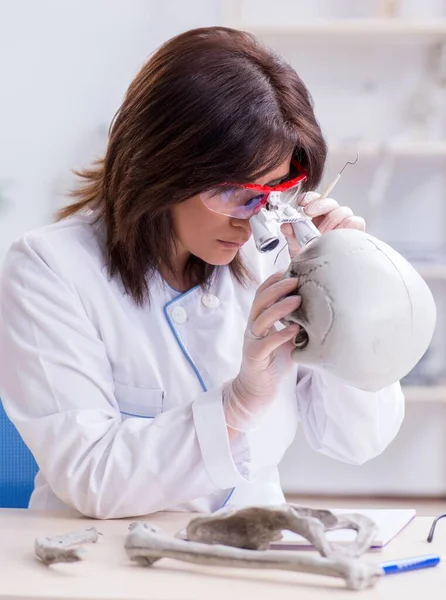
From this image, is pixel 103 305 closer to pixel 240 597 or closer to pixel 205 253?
pixel 205 253

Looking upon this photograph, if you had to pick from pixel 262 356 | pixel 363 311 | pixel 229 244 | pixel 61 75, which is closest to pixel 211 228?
pixel 229 244

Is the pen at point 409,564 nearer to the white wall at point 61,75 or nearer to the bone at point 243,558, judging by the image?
the bone at point 243,558

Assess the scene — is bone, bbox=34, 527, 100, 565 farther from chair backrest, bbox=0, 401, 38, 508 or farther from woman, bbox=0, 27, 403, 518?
chair backrest, bbox=0, 401, 38, 508

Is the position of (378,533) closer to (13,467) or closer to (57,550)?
(57,550)

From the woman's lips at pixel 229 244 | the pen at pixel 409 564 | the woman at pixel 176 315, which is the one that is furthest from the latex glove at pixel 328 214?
the pen at pixel 409 564

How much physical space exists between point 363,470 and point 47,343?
2570mm

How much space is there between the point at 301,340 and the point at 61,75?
8.82ft

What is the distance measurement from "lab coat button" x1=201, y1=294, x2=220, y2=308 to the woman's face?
10 centimetres

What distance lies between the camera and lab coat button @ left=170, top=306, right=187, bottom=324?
1.61 meters

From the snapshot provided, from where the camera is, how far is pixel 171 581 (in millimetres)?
1028

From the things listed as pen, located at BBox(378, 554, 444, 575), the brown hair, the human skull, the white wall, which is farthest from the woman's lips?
the white wall

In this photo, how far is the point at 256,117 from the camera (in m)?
1.44

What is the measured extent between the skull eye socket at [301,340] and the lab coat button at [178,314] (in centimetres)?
40

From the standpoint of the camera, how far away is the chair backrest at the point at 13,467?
5.35ft
